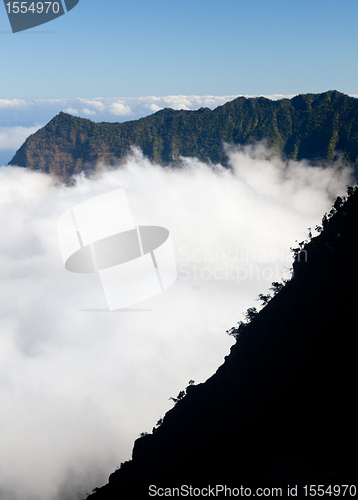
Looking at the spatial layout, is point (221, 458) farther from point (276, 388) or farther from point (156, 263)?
point (156, 263)

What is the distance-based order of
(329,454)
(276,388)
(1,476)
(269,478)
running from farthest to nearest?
1. (1,476)
2. (276,388)
3. (269,478)
4. (329,454)

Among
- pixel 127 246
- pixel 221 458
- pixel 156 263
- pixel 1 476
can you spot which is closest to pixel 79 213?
pixel 127 246

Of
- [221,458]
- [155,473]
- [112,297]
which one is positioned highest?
[112,297]

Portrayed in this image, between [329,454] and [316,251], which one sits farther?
[316,251]

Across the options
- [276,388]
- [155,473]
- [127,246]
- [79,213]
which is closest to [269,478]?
[276,388]

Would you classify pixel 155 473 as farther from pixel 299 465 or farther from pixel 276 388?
pixel 299 465

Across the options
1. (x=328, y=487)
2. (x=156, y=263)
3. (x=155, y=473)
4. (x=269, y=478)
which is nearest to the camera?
(x=328, y=487)

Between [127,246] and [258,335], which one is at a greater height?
[127,246]
